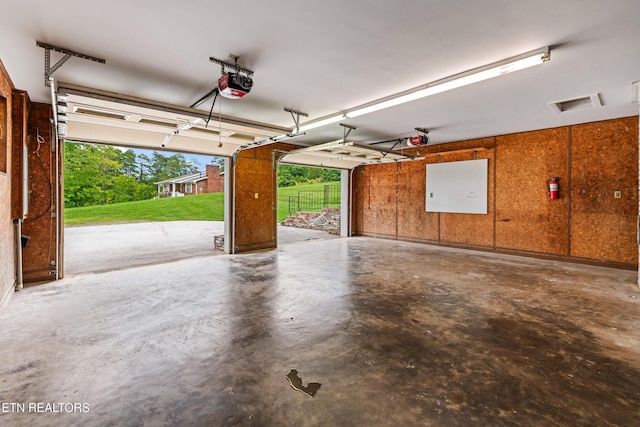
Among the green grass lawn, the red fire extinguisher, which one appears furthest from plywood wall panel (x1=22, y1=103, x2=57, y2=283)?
the green grass lawn

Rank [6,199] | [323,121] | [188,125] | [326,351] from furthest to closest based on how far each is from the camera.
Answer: [323,121] < [188,125] < [6,199] < [326,351]

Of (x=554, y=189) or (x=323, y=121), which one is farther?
(x=554, y=189)

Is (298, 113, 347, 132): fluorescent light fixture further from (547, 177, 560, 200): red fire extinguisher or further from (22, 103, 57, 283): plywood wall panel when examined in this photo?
(547, 177, 560, 200): red fire extinguisher

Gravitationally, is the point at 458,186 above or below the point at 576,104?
below

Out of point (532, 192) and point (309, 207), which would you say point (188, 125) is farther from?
point (309, 207)

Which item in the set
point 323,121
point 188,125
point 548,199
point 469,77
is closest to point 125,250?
point 188,125

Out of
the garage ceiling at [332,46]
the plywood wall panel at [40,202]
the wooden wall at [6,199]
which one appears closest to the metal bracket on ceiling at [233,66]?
the garage ceiling at [332,46]

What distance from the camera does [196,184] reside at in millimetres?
28219

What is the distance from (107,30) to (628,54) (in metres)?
5.28

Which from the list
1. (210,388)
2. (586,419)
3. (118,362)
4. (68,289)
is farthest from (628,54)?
(68,289)

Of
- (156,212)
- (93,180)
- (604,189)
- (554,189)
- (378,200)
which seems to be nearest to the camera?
(604,189)

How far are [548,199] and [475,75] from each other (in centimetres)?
475

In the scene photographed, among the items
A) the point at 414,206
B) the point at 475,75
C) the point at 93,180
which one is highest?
the point at 93,180

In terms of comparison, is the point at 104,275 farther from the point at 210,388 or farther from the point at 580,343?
the point at 580,343
